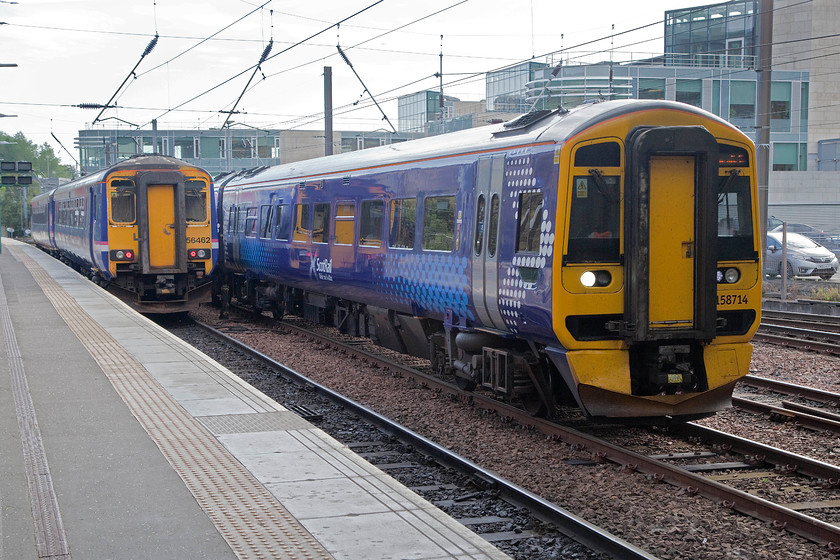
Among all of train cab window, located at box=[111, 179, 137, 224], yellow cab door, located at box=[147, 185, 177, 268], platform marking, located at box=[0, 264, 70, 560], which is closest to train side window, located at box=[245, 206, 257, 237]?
yellow cab door, located at box=[147, 185, 177, 268]

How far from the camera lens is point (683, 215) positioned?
8.34 m

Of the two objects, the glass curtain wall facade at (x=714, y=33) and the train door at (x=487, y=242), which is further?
the glass curtain wall facade at (x=714, y=33)

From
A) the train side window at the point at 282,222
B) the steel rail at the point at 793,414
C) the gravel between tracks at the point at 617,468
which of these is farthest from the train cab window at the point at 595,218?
the train side window at the point at 282,222

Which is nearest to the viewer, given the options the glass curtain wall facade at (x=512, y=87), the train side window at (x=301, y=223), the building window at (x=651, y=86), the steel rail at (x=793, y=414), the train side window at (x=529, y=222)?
the train side window at (x=529, y=222)

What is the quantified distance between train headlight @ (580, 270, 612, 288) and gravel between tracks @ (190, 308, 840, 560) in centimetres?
153

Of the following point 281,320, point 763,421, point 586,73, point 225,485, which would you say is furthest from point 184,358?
point 586,73

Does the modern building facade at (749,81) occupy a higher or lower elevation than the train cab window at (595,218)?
higher

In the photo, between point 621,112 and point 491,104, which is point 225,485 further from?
point 491,104

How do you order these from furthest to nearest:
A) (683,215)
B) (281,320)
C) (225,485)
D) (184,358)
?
1. (281,320)
2. (184,358)
3. (683,215)
4. (225,485)

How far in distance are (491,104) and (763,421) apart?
52.1m

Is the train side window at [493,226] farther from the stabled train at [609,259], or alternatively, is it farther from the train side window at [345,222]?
the train side window at [345,222]

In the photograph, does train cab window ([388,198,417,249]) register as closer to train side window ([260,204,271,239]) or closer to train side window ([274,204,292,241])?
train side window ([274,204,292,241])

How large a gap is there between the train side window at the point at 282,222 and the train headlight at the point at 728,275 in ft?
32.5

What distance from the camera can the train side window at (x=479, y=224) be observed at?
9.76 m
